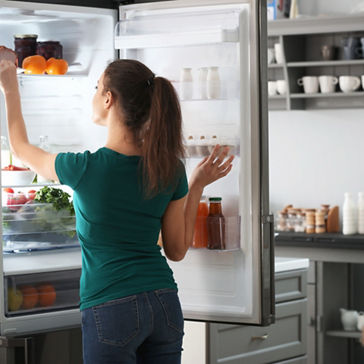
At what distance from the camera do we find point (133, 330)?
180cm

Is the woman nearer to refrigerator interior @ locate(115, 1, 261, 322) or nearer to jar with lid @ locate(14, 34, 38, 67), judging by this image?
refrigerator interior @ locate(115, 1, 261, 322)

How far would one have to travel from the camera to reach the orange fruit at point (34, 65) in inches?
102

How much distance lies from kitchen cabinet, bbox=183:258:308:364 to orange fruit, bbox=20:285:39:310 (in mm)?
572

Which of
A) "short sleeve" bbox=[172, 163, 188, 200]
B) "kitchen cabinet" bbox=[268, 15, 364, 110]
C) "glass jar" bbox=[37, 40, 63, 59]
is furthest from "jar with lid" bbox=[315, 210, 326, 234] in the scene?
"short sleeve" bbox=[172, 163, 188, 200]

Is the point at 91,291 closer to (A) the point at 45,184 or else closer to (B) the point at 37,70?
(A) the point at 45,184

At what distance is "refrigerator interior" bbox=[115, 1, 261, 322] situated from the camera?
233 cm

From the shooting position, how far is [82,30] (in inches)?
104

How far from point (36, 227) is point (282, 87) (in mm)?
2219

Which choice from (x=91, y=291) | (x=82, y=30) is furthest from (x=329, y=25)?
(x=91, y=291)

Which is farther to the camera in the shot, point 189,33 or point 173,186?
point 189,33

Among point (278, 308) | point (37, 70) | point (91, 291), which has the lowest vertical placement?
point (278, 308)

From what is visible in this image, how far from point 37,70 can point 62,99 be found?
0.16m

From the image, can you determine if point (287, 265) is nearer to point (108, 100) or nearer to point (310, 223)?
point (310, 223)

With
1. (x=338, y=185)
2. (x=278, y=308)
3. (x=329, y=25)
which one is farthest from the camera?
(x=338, y=185)
